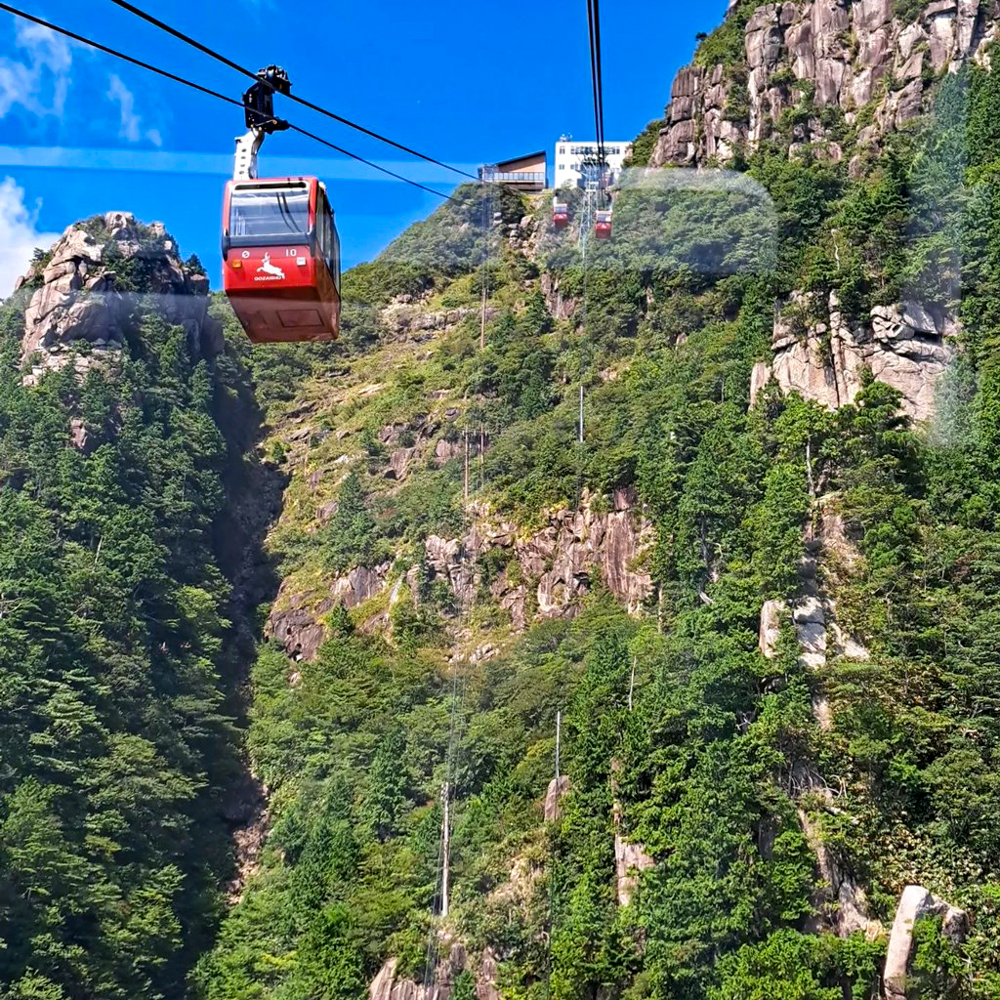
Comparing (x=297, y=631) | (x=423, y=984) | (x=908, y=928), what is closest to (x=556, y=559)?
(x=297, y=631)

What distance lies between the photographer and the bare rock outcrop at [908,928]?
61.7ft

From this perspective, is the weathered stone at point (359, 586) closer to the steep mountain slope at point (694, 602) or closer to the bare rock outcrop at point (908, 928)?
the steep mountain slope at point (694, 602)

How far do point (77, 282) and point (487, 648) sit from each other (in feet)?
80.3

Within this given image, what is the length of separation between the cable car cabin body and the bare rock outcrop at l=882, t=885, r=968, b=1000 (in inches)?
547

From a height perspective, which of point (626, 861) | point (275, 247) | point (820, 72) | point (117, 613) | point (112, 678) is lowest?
point (626, 861)

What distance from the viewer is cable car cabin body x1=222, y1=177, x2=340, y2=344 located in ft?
35.9

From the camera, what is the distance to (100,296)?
1865 inches

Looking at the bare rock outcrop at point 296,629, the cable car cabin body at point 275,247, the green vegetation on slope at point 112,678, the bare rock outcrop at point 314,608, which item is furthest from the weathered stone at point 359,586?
the cable car cabin body at point 275,247

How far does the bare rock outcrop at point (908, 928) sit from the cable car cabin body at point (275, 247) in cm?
1390

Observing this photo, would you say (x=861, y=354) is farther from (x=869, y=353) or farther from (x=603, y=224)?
(x=603, y=224)

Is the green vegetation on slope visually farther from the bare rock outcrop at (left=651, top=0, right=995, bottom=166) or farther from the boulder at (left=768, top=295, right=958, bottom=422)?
the bare rock outcrop at (left=651, top=0, right=995, bottom=166)

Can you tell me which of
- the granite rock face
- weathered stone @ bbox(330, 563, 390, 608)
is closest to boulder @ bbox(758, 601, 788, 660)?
the granite rock face

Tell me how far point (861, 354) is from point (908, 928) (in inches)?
584

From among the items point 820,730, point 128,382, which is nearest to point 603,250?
point 128,382
